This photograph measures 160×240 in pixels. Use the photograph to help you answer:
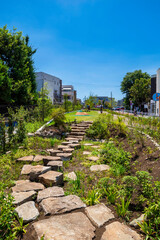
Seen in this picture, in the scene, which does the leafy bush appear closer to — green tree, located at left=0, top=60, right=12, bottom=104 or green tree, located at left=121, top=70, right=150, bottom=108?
green tree, located at left=0, top=60, right=12, bottom=104

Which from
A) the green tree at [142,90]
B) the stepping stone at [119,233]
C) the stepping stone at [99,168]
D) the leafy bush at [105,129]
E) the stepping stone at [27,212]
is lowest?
the stepping stone at [99,168]

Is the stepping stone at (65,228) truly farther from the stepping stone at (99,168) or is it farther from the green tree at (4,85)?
the green tree at (4,85)

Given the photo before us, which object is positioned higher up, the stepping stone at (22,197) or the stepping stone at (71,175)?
the stepping stone at (22,197)

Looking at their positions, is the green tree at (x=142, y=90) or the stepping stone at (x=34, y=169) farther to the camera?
the green tree at (x=142, y=90)

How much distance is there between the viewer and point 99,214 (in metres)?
2.27

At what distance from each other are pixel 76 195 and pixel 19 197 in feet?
3.37

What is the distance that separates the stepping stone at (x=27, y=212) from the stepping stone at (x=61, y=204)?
15cm

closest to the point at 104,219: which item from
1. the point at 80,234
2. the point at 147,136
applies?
the point at 80,234

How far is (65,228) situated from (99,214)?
601 millimetres

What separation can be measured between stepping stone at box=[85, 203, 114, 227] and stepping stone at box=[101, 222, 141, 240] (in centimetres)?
12

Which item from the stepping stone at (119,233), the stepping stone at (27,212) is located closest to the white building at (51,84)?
the stepping stone at (27,212)

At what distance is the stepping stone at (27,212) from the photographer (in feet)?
6.96

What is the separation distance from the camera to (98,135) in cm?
832

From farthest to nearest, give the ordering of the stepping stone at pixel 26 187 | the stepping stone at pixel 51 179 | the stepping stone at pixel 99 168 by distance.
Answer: the stepping stone at pixel 99 168 → the stepping stone at pixel 51 179 → the stepping stone at pixel 26 187
